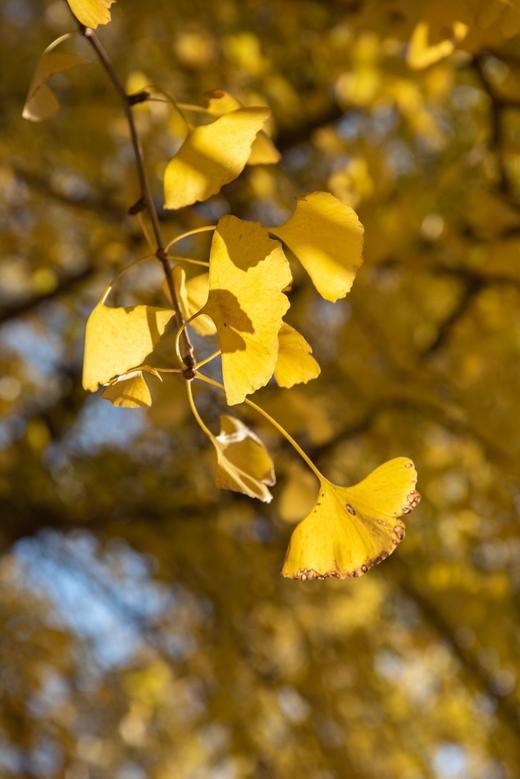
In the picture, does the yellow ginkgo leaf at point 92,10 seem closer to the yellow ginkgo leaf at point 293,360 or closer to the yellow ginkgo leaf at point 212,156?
the yellow ginkgo leaf at point 212,156

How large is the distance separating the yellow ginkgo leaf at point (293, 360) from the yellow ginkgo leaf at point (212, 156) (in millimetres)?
91

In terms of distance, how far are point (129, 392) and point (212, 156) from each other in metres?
0.15

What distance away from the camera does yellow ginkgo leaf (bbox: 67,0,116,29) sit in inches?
17.0

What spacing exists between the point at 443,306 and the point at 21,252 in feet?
3.89

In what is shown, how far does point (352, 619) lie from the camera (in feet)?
7.79

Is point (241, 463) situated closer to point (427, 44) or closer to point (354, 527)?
point (354, 527)

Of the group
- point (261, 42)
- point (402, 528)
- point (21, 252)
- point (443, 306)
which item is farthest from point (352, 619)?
point (402, 528)

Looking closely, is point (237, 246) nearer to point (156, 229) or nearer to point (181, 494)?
point (156, 229)

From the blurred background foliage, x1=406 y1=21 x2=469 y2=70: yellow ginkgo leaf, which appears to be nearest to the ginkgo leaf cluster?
x1=406 y1=21 x2=469 y2=70: yellow ginkgo leaf

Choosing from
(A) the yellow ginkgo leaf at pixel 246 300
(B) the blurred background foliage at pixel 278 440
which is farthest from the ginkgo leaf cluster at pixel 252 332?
(B) the blurred background foliage at pixel 278 440

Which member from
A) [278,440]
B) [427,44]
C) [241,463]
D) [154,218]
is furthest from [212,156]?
[278,440]

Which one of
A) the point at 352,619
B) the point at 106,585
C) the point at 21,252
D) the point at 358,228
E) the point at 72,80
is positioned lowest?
the point at 352,619

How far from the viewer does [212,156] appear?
473 mm

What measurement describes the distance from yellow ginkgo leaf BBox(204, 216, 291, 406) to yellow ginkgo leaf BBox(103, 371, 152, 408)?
40mm
